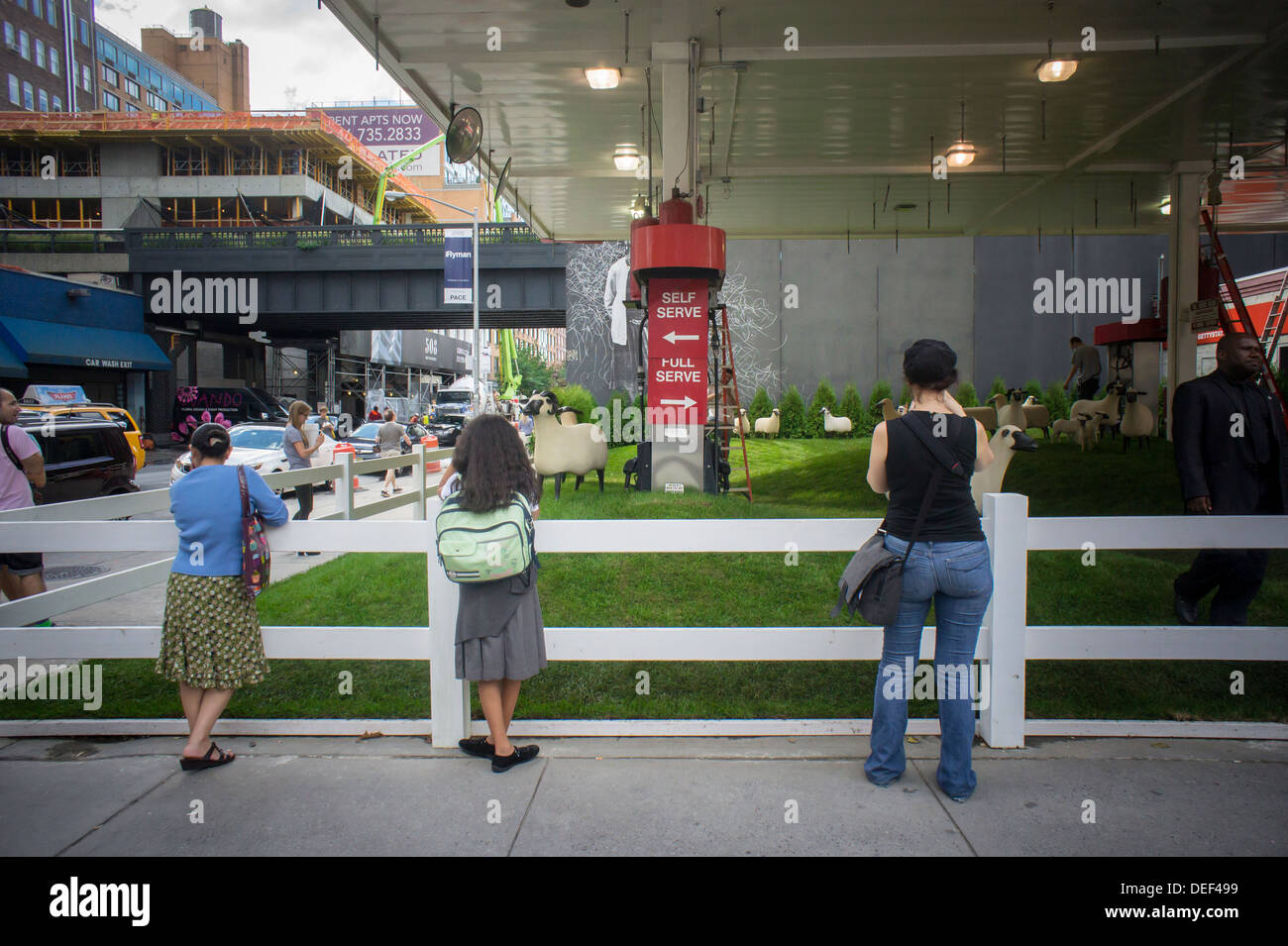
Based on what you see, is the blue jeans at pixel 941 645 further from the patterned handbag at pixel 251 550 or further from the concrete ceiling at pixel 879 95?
the concrete ceiling at pixel 879 95

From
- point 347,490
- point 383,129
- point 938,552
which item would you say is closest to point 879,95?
point 347,490

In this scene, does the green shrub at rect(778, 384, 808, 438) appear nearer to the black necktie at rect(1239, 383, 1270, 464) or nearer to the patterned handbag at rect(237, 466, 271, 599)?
the black necktie at rect(1239, 383, 1270, 464)

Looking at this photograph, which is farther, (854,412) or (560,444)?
(854,412)

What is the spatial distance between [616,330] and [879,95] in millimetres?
19593

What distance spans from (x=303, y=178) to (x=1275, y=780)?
54951 millimetres

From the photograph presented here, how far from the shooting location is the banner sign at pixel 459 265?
98.1ft

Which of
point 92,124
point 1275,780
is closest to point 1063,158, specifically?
point 1275,780

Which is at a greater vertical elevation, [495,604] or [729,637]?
[495,604]

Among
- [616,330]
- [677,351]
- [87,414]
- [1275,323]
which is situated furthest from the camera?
[616,330]

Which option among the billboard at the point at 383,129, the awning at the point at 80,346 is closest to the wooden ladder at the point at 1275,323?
the awning at the point at 80,346

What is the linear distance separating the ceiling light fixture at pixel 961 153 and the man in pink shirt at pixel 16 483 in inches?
559

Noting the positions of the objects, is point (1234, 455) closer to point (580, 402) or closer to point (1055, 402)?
point (580, 402)

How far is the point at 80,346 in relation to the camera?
106ft

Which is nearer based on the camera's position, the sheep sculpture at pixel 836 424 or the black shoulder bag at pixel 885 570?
the black shoulder bag at pixel 885 570
